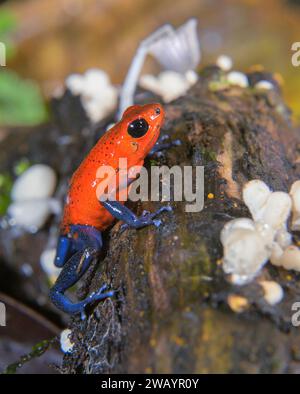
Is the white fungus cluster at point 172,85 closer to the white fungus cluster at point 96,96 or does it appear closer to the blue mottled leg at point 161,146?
the white fungus cluster at point 96,96

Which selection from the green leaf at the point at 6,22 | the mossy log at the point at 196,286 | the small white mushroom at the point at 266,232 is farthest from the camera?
the green leaf at the point at 6,22

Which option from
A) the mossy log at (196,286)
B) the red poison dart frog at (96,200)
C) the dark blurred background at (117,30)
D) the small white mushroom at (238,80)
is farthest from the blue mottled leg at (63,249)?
the dark blurred background at (117,30)

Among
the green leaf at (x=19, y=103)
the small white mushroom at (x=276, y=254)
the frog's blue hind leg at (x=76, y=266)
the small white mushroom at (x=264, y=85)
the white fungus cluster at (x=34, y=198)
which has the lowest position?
the small white mushroom at (x=276, y=254)

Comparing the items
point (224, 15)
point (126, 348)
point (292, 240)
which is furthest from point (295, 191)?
point (224, 15)

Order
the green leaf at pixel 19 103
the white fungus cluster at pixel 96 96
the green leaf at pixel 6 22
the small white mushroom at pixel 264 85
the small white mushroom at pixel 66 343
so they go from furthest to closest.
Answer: the green leaf at pixel 6 22
the green leaf at pixel 19 103
the white fungus cluster at pixel 96 96
the small white mushroom at pixel 264 85
the small white mushroom at pixel 66 343

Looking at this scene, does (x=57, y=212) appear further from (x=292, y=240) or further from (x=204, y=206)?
(x=292, y=240)

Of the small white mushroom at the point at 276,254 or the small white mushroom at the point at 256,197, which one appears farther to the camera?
the small white mushroom at the point at 256,197

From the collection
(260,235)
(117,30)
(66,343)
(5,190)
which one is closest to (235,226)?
(260,235)

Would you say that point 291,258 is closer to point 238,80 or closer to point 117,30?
point 238,80
